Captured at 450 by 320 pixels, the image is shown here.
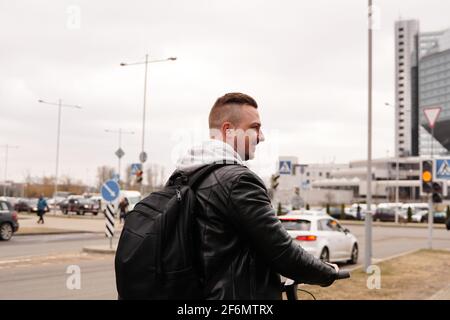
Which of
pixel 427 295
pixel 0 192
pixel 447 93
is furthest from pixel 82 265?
pixel 0 192

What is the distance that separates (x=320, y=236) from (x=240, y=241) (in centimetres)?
1372

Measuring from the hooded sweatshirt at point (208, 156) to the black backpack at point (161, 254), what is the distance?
0.64 ft

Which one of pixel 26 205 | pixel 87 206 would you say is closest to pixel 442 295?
pixel 87 206

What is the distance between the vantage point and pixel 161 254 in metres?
2.14

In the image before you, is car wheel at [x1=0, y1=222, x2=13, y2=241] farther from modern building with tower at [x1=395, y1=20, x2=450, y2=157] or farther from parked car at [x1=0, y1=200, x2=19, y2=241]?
modern building with tower at [x1=395, y1=20, x2=450, y2=157]

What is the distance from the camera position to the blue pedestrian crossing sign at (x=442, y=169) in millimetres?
20000

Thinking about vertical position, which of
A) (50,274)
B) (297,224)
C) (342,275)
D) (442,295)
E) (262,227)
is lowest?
(50,274)

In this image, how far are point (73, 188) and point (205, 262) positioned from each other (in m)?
129

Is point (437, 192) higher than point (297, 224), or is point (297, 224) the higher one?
point (437, 192)

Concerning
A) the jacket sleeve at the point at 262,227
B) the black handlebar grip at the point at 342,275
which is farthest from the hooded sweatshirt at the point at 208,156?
the black handlebar grip at the point at 342,275

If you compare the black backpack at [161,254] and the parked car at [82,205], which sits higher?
the black backpack at [161,254]

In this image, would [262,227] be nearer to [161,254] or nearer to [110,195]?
[161,254]

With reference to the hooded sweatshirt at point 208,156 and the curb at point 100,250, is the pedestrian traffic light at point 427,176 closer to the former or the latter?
the curb at point 100,250

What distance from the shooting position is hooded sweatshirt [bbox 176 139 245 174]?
2373mm
